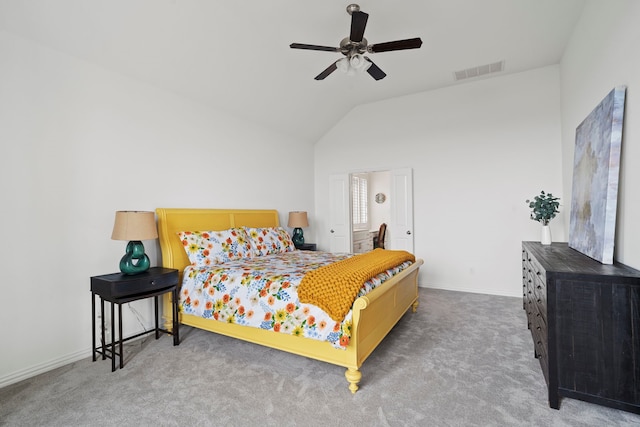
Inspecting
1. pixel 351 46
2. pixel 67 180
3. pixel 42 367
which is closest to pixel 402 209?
pixel 351 46

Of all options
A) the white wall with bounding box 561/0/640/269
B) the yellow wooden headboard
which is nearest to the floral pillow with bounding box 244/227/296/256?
the yellow wooden headboard

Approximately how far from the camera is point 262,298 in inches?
101

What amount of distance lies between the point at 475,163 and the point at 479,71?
133cm

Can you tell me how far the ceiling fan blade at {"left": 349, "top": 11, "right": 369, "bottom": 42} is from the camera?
223 cm

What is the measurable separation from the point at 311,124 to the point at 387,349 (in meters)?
4.14

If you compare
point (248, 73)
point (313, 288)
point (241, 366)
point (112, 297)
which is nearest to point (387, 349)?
point (313, 288)

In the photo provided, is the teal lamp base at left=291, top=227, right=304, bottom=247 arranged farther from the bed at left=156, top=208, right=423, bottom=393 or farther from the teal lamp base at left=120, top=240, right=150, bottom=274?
the teal lamp base at left=120, top=240, right=150, bottom=274

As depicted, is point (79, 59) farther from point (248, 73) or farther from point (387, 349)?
point (387, 349)

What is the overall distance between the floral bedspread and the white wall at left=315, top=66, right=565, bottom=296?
2.00 m

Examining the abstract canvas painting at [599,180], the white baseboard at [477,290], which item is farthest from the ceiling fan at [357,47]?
the white baseboard at [477,290]

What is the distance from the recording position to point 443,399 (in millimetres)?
2062

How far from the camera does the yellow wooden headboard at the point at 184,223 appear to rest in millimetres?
3330

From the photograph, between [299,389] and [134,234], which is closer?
[299,389]

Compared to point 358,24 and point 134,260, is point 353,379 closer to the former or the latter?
point 134,260
